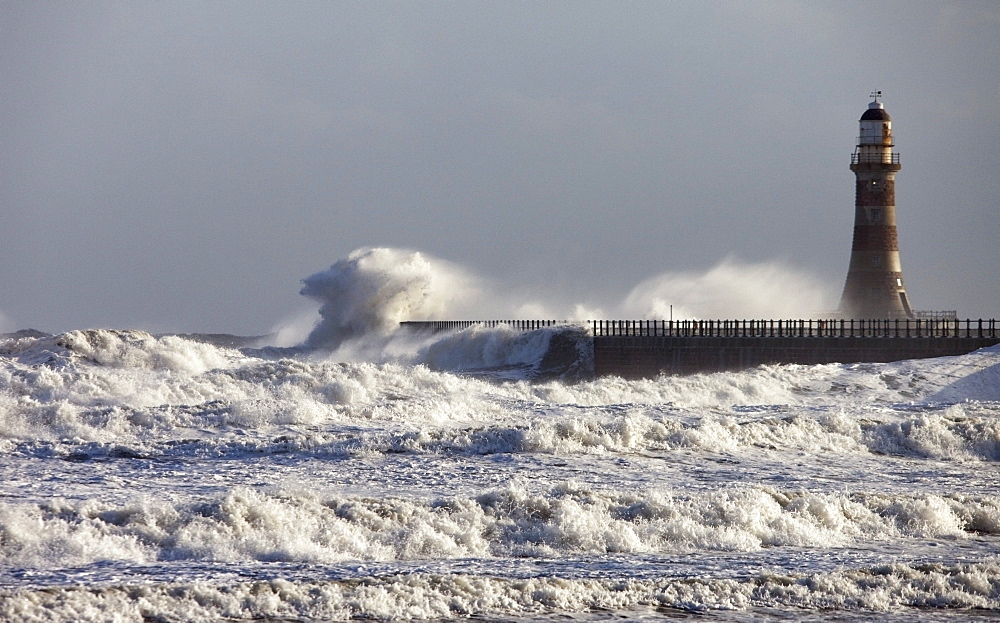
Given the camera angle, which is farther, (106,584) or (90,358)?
(90,358)

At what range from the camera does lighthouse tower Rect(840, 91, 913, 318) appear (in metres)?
39.2

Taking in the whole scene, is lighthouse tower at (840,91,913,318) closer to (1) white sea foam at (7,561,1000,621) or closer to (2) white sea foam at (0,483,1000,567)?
(2) white sea foam at (0,483,1000,567)

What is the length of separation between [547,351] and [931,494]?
83.2ft

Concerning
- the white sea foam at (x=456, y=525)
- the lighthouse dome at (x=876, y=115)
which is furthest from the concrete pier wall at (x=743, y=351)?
the white sea foam at (x=456, y=525)

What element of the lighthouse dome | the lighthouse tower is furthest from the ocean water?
the lighthouse dome

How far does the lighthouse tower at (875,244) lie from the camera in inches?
1543

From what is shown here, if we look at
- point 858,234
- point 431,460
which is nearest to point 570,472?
point 431,460

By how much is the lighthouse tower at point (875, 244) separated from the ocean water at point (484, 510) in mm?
15834

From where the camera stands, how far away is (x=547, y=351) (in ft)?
129

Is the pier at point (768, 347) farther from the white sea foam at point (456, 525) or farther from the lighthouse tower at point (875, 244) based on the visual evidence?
the white sea foam at point (456, 525)

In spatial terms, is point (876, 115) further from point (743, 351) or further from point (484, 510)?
point (484, 510)

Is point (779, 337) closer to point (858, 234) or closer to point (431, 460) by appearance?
point (858, 234)

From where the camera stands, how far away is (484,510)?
1208cm

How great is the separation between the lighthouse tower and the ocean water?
15834mm
